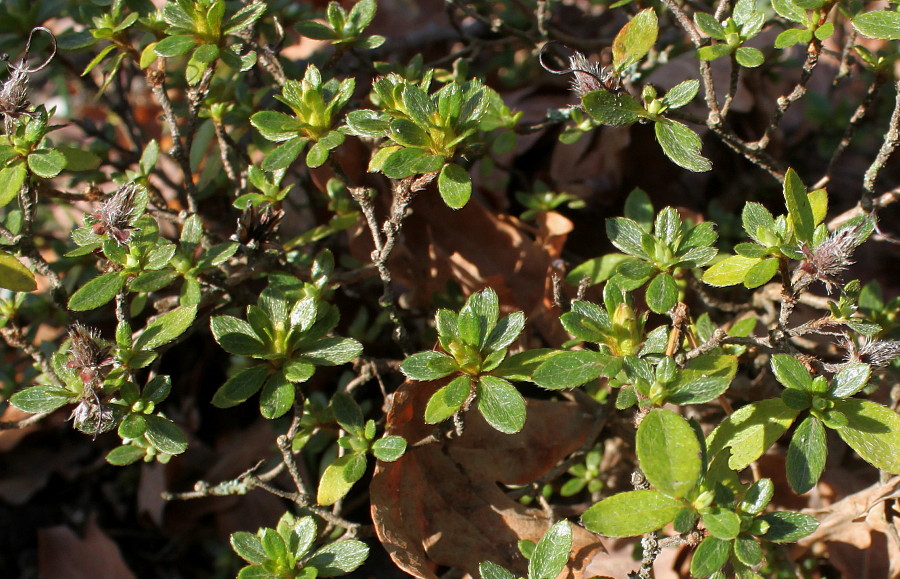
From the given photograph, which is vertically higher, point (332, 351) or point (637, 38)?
point (637, 38)

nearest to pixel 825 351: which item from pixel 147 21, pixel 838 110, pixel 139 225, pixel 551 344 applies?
pixel 551 344

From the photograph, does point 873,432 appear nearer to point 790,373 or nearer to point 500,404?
point 790,373

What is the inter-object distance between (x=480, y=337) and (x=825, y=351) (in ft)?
4.28

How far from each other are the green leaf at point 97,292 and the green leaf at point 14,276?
227 mm

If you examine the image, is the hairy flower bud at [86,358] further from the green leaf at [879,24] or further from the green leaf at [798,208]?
the green leaf at [879,24]

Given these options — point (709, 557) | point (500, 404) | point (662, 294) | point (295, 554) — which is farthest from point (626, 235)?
point (295, 554)

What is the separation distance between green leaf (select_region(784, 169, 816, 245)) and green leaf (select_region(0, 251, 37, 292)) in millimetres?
1883

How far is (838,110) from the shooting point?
3.45 m

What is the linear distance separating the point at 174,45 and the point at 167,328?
73 centimetres

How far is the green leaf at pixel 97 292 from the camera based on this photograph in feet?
5.81

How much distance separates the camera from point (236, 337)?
5.85ft

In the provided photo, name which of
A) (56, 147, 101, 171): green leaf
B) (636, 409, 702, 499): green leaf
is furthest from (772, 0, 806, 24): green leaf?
(56, 147, 101, 171): green leaf

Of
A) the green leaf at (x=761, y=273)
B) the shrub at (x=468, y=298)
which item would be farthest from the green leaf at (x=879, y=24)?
the green leaf at (x=761, y=273)

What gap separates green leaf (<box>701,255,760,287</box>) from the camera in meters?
1.77
